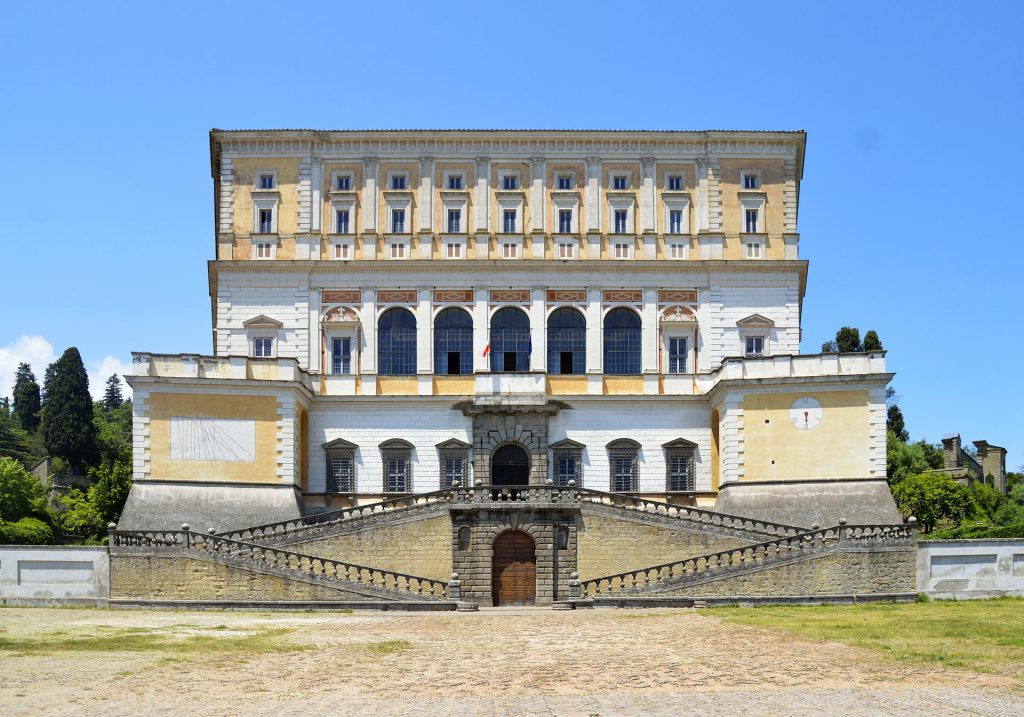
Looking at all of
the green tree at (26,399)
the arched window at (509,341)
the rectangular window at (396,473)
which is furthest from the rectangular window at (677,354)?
the green tree at (26,399)

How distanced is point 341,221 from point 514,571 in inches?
687

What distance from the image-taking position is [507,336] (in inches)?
2004

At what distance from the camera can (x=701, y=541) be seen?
41.9m

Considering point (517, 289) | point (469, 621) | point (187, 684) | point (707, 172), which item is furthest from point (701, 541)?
point (187, 684)

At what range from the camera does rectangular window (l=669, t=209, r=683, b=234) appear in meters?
51.8

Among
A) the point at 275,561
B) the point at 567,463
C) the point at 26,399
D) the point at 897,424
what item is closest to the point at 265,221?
the point at 567,463

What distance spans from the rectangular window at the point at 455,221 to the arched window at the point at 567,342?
5.38 metres

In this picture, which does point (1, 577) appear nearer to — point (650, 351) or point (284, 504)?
point (284, 504)

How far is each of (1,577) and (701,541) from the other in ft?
73.4

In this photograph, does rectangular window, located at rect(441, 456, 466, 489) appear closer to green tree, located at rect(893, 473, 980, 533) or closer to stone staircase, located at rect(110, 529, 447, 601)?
stone staircase, located at rect(110, 529, 447, 601)

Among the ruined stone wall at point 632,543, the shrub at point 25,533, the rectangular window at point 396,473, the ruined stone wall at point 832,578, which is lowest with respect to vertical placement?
the shrub at point 25,533

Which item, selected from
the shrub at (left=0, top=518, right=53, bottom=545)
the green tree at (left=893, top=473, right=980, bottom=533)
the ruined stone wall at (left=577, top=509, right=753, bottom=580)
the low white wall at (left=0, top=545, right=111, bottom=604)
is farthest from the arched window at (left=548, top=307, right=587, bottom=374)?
the shrub at (left=0, top=518, right=53, bottom=545)

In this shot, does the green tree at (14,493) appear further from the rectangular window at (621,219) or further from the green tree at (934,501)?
the green tree at (934,501)

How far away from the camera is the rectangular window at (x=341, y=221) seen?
170 feet
